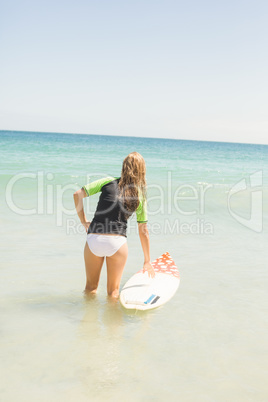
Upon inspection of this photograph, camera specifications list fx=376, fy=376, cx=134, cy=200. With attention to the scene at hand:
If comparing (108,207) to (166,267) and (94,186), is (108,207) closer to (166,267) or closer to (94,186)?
(94,186)

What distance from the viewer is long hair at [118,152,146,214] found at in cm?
348

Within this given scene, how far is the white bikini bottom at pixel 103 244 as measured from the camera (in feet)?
11.6

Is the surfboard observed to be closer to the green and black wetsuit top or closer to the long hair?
the green and black wetsuit top

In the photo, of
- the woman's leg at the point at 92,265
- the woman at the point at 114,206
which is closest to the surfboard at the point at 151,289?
the woman's leg at the point at 92,265

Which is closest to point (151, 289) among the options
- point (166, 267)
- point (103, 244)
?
point (166, 267)

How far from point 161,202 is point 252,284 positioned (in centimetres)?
574

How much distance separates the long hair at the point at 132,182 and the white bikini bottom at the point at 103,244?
0.32 m

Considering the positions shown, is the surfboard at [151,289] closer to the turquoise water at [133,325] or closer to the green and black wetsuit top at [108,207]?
the turquoise water at [133,325]

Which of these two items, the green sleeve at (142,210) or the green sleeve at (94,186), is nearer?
the green sleeve at (94,186)

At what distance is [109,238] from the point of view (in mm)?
3545

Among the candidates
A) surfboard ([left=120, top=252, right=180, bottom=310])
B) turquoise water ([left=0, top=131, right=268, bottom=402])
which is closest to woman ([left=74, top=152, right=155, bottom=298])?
surfboard ([left=120, top=252, right=180, bottom=310])

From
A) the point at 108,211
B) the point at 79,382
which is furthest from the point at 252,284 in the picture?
the point at 79,382

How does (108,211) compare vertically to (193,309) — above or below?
above

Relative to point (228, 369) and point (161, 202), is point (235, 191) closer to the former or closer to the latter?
point (161, 202)
